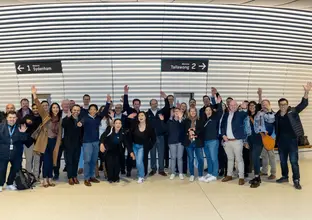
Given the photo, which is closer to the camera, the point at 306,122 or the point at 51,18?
the point at 51,18

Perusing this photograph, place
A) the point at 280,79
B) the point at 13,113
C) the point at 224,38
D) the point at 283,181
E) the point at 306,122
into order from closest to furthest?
the point at 13,113 < the point at 283,181 < the point at 224,38 < the point at 280,79 < the point at 306,122

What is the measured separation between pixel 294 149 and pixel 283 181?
84 cm

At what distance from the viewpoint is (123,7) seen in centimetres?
786

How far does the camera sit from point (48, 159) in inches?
225

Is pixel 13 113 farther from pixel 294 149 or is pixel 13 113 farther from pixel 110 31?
pixel 294 149

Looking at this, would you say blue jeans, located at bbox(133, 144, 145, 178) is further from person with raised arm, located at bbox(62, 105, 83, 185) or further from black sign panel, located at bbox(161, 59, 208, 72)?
black sign panel, located at bbox(161, 59, 208, 72)

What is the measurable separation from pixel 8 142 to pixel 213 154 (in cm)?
430

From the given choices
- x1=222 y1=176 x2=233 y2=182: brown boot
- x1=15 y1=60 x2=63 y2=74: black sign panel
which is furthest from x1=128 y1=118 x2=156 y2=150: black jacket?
x1=15 y1=60 x2=63 y2=74: black sign panel

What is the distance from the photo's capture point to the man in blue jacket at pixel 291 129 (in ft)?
18.6

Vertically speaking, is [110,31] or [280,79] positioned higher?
[110,31]

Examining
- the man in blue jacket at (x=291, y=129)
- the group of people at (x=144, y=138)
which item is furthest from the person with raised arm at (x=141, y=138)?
the man in blue jacket at (x=291, y=129)

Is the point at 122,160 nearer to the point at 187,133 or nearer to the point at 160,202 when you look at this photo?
the point at 187,133

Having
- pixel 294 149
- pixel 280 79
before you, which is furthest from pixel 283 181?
pixel 280 79

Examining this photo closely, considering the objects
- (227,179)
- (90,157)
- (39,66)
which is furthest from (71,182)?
(39,66)
